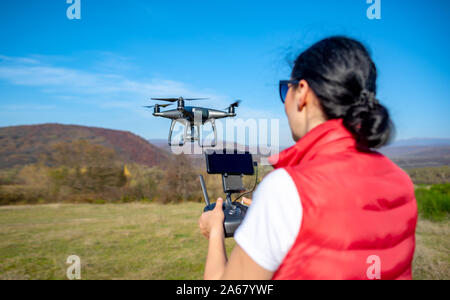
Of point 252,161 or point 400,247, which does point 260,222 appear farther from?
point 252,161

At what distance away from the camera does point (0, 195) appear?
1912 cm

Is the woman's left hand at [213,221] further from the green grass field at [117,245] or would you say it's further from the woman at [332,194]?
the green grass field at [117,245]

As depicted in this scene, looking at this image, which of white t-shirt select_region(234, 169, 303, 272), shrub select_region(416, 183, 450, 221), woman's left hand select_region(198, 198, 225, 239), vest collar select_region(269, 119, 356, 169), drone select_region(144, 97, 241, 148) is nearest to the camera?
white t-shirt select_region(234, 169, 303, 272)

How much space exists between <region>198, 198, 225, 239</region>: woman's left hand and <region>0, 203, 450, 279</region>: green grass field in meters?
6.78

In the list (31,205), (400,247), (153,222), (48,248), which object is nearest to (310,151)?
(400,247)

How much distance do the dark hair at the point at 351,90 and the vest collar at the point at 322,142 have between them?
4cm

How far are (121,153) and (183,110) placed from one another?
25464mm

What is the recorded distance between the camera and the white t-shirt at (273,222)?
1.01 m

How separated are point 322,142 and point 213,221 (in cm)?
79

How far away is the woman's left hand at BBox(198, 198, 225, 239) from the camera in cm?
159

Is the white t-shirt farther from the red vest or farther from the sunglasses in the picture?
the sunglasses

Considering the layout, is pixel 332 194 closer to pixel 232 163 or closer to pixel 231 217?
pixel 231 217

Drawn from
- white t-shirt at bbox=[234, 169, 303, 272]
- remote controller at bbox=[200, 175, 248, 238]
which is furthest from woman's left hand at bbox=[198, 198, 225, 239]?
white t-shirt at bbox=[234, 169, 303, 272]

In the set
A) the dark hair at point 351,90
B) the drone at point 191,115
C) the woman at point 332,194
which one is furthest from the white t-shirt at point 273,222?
the drone at point 191,115
